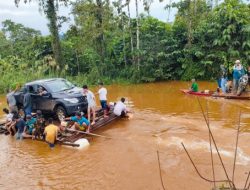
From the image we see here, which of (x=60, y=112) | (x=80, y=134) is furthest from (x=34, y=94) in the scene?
(x=80, y=134)

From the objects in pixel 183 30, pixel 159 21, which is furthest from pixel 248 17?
pixel 159 21

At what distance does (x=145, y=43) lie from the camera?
26.2 m

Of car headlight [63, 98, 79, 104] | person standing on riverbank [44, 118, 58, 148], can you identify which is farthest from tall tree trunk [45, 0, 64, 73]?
person standing on riverbank [44, 118, 58, 148]

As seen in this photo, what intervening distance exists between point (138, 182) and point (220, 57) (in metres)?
17.5

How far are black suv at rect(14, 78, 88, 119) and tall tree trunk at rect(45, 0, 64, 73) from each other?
1372 centimetres

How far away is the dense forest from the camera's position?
78.2ft

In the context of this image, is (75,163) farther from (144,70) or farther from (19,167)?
(144,70)

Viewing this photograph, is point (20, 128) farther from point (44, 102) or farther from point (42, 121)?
point (44, 102)

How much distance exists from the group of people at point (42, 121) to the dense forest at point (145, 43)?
1127 centimetres

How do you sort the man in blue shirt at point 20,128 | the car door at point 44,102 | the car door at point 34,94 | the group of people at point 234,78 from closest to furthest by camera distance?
1. the man in blue shirt at point 20,128
2. the car door at point 44,102
3. the car door at point 34,94
4. the group of people at point 234,78

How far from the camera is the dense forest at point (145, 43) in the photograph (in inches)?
939

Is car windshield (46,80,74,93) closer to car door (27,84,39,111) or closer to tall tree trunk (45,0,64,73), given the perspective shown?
car door (27,84,39,111)

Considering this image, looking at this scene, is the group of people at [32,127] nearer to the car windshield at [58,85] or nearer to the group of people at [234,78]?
the car windshield at [58,85]

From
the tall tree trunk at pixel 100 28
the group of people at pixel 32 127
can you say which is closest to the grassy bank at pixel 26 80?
the tall tree trunk at pixel 100 28
